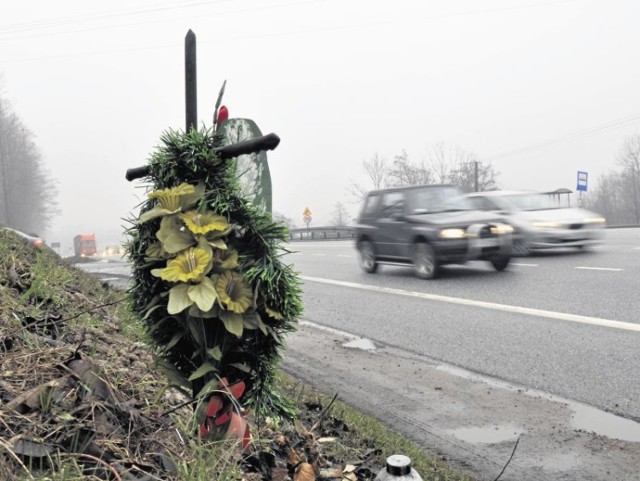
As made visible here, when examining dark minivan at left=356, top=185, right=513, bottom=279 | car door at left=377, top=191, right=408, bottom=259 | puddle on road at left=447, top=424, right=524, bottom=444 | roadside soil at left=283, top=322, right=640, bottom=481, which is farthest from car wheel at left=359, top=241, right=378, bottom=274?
puddle on road at left=447, top=424, right=524, bottom=444

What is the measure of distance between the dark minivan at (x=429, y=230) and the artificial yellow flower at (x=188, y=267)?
872 cm

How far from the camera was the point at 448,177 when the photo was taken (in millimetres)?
49094

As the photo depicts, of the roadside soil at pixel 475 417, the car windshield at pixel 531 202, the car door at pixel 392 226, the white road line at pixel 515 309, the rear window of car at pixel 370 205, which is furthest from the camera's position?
the car windshield at pixel 531 202

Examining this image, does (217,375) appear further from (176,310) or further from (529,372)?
(529,372)

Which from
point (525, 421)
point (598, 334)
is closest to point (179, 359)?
point (525, 421)

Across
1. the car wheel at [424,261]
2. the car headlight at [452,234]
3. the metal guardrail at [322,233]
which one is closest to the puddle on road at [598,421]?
the car headlight at [452,234]

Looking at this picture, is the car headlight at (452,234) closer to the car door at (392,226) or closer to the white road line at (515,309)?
the car door at (392,226)

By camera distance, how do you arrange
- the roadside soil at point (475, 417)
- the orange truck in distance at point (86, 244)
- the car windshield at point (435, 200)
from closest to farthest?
the roadside soil at point (475, 417)
the car windshield at point (435, 200)
the orange truck in distance at point (86, 244)

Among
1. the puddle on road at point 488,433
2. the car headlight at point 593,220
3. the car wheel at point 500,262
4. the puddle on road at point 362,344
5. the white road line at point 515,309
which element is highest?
the car headlight at point 593,220

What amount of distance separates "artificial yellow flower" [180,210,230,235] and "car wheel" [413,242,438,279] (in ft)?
29.2

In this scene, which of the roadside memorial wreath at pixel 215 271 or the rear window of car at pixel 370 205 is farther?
the rear window of car at pixel 370 205

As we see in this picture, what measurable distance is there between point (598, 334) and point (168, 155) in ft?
17.7

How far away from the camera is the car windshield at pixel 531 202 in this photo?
14016mm

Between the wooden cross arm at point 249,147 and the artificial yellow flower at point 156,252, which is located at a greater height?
the wooden cross arm at point 249,147
